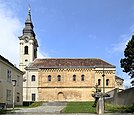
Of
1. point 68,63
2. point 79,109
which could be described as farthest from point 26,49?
point 79,109

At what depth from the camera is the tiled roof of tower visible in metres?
68.9

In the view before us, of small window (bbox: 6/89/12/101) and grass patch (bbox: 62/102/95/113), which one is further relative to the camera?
small window (bbox: 6/89/12/101)

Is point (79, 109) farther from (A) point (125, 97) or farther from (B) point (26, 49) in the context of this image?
(B) point (26, 49)

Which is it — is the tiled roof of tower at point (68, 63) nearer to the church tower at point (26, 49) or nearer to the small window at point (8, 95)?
the church tower at point (26, 49)

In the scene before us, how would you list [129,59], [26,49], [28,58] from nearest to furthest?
1. [129,59]
2. [28,58]
3. [26,49]

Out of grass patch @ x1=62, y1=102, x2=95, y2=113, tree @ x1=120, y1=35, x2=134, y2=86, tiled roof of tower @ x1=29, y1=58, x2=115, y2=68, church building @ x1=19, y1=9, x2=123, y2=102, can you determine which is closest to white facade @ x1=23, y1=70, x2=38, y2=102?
church building @ x1=19, y1=9, x2=123, y2=102

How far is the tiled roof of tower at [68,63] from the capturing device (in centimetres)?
6894

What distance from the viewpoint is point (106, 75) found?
6894 cm

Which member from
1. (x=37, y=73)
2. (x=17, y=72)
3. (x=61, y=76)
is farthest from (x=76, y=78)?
(x=17, y=72)

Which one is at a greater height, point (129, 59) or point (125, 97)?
point (129, 59)

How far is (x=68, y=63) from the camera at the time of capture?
70.0m

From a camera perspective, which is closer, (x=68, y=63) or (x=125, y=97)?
(x=125, y=97)

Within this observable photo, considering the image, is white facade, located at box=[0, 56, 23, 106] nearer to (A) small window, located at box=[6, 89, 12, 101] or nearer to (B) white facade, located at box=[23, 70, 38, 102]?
(A) small window, located at box=[6, 89, 12, 101]

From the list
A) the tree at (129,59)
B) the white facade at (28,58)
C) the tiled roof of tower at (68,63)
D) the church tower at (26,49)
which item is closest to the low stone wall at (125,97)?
the tree at (129,59)
